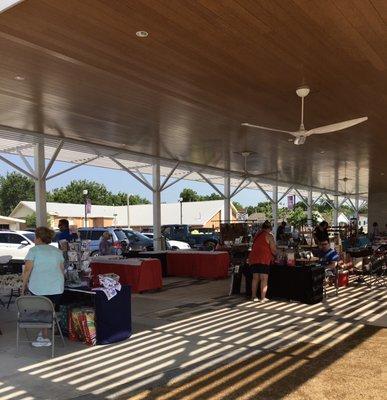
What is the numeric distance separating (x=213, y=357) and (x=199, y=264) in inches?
278

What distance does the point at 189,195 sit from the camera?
78.3 meters

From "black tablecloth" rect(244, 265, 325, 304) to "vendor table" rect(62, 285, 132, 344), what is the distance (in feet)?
11.3

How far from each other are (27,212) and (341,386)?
5524 cm

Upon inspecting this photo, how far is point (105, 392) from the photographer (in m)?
4.08

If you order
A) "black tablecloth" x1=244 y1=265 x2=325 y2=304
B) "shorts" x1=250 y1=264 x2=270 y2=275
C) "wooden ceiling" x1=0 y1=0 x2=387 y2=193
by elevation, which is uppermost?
"wooden ceiling" x1=0 y1=0 x2=387 y2=193

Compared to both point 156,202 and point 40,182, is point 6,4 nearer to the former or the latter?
point 40,182

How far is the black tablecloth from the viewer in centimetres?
805

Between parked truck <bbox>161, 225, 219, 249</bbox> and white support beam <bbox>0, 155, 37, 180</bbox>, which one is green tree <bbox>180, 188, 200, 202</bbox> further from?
white support beam <bbox>0, 155, 37, 180</bbox>

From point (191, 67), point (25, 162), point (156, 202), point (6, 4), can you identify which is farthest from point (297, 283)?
point (156, 202)

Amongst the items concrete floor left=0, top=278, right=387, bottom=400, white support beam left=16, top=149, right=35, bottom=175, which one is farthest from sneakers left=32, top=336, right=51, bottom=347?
white support beam left=16, top=149, right=35, bottom=175

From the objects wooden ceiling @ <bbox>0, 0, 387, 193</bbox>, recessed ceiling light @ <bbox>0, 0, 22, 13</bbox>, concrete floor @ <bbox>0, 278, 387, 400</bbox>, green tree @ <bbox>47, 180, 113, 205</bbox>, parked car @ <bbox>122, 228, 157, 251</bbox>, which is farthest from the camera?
green tree @ <bbox>47, 180, 113, 205</bbox>

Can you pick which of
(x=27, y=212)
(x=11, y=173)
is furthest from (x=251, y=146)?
(x=11, y=173)

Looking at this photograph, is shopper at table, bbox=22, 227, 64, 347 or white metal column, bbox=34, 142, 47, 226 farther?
white metal column, bbox=34, 142, 47, 226

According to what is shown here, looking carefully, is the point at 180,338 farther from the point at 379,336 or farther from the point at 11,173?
the point at 11,173
